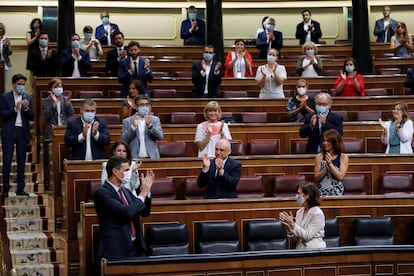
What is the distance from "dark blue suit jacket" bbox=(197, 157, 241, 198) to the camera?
8914 mm

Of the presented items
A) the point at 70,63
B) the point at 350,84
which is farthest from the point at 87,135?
the point at 350,84

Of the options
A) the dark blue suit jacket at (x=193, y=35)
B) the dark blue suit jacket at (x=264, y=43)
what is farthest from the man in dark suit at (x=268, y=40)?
the dark blue suit jacket at (x=193, y=35)

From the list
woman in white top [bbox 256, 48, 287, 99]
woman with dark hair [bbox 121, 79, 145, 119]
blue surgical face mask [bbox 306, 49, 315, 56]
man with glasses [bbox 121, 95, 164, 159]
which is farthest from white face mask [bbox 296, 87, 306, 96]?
blue surgical face mask [bbox 306, 49, 315, 56]

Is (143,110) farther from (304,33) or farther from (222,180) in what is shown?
(304,33)

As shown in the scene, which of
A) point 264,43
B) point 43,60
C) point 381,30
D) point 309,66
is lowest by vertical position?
point 309,66

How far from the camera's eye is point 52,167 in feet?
34.3

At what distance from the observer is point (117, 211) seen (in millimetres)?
7637

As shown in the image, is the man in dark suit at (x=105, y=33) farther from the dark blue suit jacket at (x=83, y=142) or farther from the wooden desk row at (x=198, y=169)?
the wooden desk row at (x=198, y=169)

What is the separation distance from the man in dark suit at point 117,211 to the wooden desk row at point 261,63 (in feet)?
20.9

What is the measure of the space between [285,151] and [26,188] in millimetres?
2827

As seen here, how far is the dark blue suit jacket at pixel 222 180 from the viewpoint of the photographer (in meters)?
8.91

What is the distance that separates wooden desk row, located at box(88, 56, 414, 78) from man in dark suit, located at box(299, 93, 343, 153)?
3613 millimetres

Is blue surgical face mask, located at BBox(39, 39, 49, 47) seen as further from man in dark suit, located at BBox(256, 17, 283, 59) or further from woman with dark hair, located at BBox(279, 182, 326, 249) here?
woman with dark hair, located at BBox(279, 182, 326, 249)

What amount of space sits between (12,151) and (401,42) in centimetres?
685
